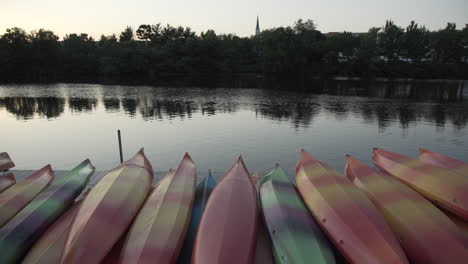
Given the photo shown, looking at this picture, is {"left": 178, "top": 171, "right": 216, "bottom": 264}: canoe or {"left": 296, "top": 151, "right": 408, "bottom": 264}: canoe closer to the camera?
{"left": 296, "top": 151, "right": 408, "bottom": 264}: canoe

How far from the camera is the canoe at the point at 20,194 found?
396 cm

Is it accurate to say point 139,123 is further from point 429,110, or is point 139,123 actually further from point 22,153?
point 429,110

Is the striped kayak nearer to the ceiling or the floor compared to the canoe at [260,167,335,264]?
nearer to the floor

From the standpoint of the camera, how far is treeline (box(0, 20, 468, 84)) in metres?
60.9

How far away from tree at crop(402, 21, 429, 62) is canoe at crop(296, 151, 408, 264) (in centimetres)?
7588

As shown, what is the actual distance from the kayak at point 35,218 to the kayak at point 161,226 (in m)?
1.09

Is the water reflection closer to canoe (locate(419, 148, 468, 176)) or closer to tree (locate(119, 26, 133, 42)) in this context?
canoe (locate(419, 148, 468, 176))

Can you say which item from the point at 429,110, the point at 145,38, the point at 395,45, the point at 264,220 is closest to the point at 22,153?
the point at 264,220

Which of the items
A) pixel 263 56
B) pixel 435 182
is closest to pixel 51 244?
pixel 435 182

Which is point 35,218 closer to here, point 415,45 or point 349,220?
point 349,220

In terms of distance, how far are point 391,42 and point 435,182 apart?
2943 inches

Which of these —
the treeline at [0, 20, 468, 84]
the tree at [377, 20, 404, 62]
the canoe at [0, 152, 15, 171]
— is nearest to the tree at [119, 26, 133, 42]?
the treeline at [0, 20, 468, 84]

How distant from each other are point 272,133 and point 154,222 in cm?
1149

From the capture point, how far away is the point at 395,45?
67.9m
